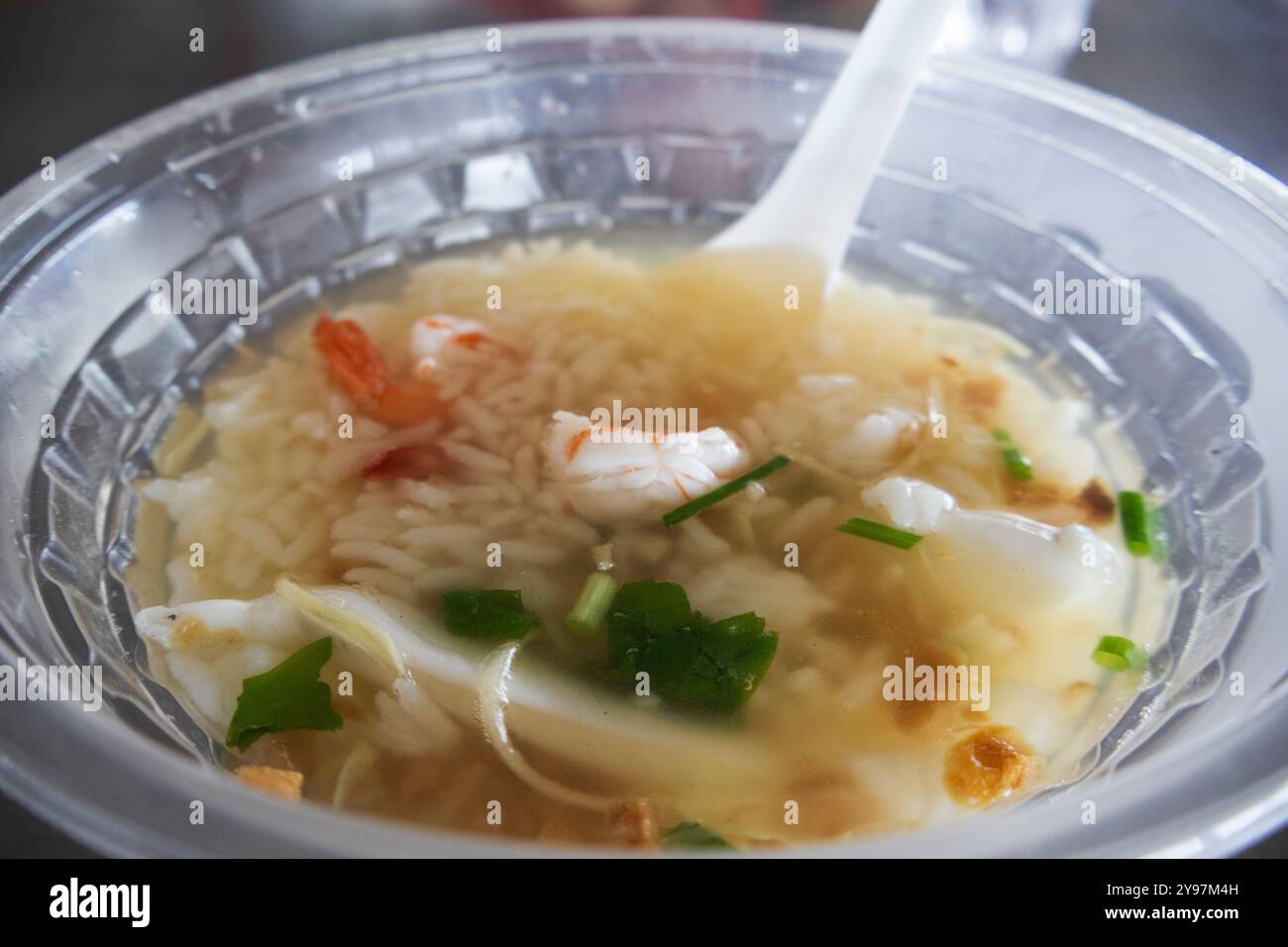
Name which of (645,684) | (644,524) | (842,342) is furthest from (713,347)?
(645,684)

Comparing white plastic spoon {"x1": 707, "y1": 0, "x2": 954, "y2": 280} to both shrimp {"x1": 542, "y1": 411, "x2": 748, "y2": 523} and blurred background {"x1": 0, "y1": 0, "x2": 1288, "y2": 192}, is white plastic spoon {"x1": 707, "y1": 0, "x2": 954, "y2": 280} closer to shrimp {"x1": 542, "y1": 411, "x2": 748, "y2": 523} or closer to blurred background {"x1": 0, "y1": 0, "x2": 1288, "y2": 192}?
shrimp {"x1": 542, "y1": 411, "x2": 748, "y2": 523}

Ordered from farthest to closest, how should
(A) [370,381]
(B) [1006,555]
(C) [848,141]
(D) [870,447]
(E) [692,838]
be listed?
(C) [848,141]
(A) [370,381]
(D) [870,447]
(B) [1006,555]
(E) [692,838]

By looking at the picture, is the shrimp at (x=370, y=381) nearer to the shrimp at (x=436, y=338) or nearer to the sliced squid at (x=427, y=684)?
the shrimp at (x=436, y=338)

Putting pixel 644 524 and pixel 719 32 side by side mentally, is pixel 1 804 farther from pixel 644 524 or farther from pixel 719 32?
pixel 719 32

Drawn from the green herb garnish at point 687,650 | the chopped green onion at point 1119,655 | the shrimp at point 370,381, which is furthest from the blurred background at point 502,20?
the green herb garnish at point 687,650

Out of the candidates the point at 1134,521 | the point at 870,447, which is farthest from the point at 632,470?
the point at 1134,521

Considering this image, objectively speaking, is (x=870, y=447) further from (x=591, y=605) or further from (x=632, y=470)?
(x=591, y=605)
